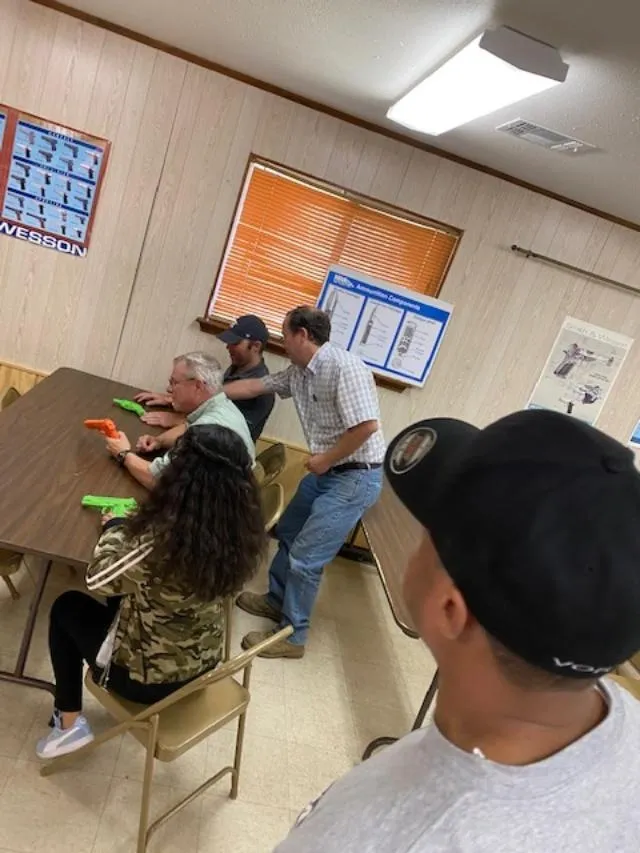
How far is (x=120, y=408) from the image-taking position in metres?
2.82

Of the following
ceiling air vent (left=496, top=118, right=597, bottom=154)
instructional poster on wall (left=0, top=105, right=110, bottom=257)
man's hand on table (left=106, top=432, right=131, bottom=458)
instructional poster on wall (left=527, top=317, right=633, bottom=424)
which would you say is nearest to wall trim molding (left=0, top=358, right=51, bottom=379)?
instructional poster on wall (left=0, top=105, right=110, bottom=257)

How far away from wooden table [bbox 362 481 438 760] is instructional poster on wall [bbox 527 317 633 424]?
127cm

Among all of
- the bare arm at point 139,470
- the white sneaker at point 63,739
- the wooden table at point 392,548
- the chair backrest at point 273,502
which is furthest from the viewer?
the chair backrest at point 273,502

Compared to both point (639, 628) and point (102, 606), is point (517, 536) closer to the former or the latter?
point (639, 628)

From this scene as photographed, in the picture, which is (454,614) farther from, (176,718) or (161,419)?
(161,419)

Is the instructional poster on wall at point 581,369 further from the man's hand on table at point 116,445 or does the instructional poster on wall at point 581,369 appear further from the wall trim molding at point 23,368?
the wall trim molding at point 23,368

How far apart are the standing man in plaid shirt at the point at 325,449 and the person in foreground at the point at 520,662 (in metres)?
1.87

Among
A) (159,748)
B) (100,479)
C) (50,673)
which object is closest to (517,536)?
(159,748)

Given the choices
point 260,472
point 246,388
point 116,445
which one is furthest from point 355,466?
point 116,445

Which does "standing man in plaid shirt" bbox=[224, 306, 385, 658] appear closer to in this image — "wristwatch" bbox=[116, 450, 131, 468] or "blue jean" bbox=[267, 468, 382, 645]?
"blue jean" bbox=[267, 468, 382, 645]

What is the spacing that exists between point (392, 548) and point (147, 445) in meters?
1.17

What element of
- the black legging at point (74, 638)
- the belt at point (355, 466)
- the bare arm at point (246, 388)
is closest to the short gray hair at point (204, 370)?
the bare arm at point (246, 388)

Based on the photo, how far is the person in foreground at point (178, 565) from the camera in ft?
4.78

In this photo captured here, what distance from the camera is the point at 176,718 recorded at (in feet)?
5.13
